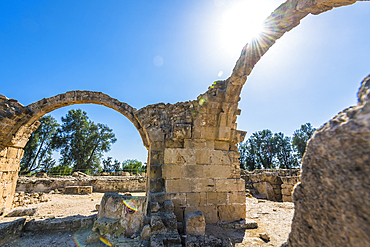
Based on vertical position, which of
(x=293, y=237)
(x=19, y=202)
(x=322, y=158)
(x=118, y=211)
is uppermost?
(x=322, y=158)

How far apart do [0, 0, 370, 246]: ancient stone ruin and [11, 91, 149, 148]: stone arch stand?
0.11 ft

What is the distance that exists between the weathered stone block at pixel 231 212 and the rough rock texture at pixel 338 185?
3827 millimetres

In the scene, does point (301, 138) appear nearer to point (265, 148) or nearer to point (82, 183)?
Answer: point (265, 148)

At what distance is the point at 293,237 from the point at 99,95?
6.12 metres

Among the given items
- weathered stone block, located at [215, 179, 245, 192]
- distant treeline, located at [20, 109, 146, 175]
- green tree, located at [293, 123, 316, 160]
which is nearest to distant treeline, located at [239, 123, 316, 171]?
green tree, located at [293, 123, 316, 160]

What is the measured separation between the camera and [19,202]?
25.6 feet

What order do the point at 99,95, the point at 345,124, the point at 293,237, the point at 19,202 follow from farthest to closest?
the point at 19,202
the point at 99,95
the point at 293,237
the point at 345,124

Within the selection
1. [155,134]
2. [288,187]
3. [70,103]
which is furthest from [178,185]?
[288,187]

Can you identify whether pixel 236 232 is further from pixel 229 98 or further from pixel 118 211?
pixel 229 98

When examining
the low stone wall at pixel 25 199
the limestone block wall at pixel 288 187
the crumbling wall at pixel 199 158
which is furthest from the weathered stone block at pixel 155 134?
the limestone block wall at pixel 288 187

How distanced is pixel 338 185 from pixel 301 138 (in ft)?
117

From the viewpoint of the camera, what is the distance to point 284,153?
3291 centimetres

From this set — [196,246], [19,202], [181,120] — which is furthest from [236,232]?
[19,202]

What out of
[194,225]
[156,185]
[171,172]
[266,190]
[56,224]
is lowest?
[56,224]
